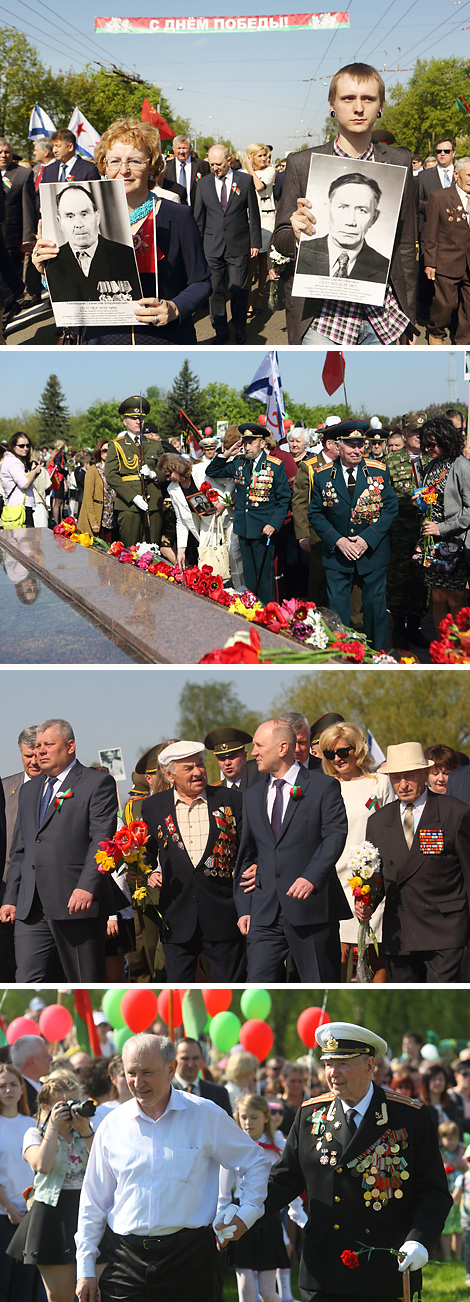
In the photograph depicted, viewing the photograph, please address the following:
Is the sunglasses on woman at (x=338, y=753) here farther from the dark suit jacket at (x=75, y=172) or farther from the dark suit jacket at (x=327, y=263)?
the dark suit jacket at (x=75, y=172)

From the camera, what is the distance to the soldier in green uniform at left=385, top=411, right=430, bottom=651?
7.60 metres

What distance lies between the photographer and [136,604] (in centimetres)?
573

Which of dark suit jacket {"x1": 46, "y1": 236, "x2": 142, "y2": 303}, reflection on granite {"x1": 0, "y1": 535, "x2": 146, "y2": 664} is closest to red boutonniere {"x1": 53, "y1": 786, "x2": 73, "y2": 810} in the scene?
reflection on granite {"x1": 0, "y1": 535, "x2": 146, "y2": 664}

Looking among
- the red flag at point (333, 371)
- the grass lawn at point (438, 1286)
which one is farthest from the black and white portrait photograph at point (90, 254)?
the grass lawn at point (438, 1286)

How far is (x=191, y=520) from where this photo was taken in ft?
27.5

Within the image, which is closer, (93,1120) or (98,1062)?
(93,1120)

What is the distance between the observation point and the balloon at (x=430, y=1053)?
8062 millimetres

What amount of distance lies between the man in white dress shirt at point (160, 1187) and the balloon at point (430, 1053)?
14.6ft

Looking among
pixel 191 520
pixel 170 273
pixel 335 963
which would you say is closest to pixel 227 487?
pixel 191 520

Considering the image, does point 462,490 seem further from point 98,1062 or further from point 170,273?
point 98,1062

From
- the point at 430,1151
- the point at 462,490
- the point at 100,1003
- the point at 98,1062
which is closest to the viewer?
the point at 430,1151

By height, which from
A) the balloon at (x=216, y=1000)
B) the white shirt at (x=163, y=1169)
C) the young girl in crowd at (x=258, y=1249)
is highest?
the white shirt at (x=163, y=1169)

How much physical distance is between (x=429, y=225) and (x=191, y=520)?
105 inches

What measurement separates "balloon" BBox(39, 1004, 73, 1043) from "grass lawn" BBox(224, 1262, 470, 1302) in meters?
1.58
